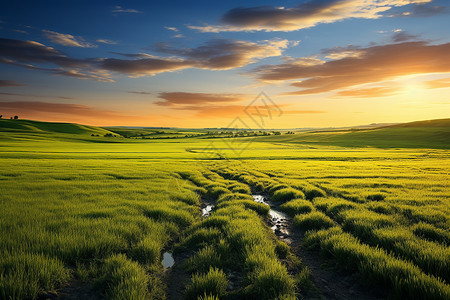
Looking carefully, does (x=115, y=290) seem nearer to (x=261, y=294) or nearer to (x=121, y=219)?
(x=261, y=294)

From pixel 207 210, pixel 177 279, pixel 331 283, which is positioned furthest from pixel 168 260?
pixel 207 210

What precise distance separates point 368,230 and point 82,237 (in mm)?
9073

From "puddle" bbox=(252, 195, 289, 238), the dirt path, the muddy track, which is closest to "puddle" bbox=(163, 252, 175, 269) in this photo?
the muddy track

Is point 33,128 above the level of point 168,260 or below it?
above

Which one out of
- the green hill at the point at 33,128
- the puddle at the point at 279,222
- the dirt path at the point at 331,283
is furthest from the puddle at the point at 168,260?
the green hill at the point at 33,128

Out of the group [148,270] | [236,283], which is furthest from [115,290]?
[236,283]

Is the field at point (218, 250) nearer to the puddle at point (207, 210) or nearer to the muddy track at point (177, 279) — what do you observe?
the muddy track at point (177, 279)

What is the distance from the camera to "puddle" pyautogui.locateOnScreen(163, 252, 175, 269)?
659 centimetres

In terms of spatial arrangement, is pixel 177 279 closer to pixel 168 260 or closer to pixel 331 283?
pixel 168 260

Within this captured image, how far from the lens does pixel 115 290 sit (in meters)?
4.71

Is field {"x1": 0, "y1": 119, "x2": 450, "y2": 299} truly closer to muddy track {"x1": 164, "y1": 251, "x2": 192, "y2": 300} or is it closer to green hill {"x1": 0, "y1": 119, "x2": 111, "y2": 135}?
muddy track {"x1": 164, "y1": 251, "x2": 192, "y2": 300}

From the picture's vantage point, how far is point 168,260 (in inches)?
272

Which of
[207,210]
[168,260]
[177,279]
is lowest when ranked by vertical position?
[207,210]

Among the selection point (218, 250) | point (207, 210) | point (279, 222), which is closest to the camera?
point (218, 250)
